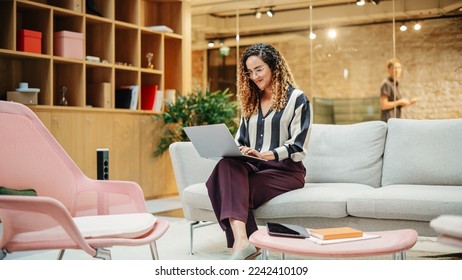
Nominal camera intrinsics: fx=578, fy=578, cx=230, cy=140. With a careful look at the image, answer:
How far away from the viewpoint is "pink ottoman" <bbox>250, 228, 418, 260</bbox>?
5.85 feet

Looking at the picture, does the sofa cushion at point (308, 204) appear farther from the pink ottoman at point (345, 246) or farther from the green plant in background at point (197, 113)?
the green plant in background at point (197, 113)

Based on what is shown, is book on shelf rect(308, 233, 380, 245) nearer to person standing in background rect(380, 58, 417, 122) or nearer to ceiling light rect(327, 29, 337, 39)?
person standing in background rect(380, 58, 417, 122)

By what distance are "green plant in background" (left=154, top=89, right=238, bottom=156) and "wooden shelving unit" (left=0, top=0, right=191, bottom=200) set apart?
0.60 feet

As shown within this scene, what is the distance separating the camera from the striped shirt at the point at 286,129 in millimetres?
2844

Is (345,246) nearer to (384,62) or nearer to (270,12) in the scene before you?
(384,62)

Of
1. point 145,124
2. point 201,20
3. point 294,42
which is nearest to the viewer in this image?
point 145,124

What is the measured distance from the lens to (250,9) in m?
6.84

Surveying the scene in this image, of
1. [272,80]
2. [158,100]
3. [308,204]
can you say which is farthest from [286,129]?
[158,100]

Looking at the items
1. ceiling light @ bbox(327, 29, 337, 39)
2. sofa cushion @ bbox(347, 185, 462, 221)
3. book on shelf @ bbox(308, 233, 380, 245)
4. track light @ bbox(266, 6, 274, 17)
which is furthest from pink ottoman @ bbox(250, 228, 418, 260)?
track light @ bbox(266, 6, 274, 17)

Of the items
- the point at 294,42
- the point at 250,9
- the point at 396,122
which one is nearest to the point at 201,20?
the point at 250,9

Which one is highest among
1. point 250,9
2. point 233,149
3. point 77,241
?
point 250,9

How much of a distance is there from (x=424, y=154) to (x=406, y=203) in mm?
581
